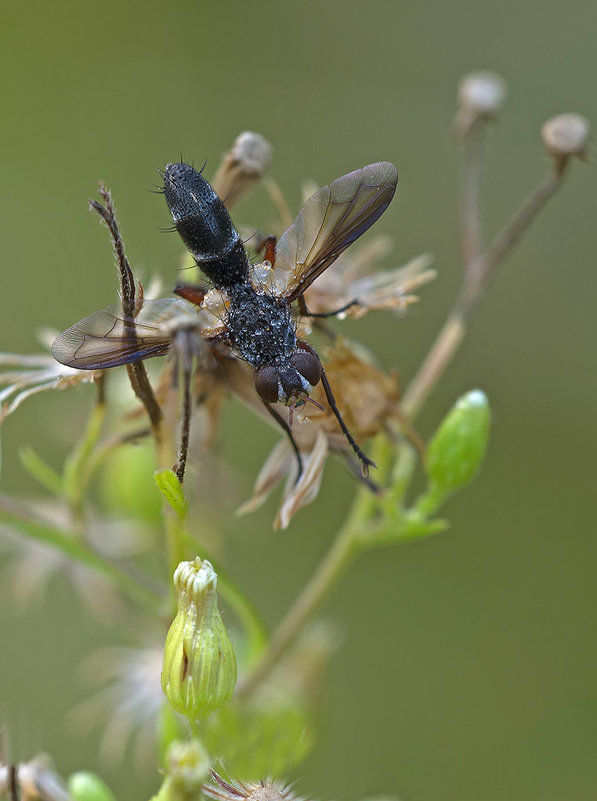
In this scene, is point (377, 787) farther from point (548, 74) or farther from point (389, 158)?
point (548, 74)

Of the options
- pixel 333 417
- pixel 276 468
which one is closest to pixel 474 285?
pixel 333 417

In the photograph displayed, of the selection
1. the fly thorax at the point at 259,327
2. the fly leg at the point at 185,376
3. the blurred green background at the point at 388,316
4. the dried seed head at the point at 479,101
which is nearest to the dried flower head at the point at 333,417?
the fly thorax at the point at 259,327

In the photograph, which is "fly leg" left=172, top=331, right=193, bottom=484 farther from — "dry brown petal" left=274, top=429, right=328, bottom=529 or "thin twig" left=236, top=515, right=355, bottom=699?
"thin twig" left=236, top=515, right=355, bottom=699

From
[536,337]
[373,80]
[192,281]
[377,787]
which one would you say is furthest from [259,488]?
[373,80]

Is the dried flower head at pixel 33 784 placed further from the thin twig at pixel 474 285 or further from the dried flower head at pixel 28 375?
the thin twig at pixel 474 285

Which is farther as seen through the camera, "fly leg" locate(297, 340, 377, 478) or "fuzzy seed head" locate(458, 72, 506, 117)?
"fuzzy seed head" locate(458, 72, 506, 117)

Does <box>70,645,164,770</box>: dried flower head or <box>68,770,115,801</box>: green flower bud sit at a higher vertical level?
<box>68,770,115,801</box>: green flower bud

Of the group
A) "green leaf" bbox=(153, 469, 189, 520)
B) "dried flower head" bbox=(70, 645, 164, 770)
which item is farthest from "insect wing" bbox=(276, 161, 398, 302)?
"dried flower head" bbox=(70, 645, 164, 770)
